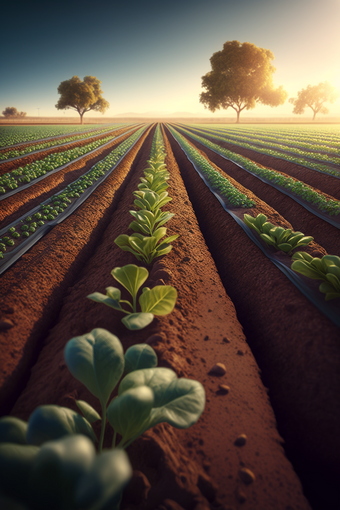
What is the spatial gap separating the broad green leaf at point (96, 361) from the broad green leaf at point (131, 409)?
205mm

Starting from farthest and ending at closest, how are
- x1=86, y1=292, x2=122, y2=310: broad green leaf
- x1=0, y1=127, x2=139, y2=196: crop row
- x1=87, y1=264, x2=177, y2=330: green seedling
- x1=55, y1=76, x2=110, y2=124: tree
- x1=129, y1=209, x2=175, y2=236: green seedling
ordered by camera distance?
1. x1=55, y1=76, x2=110, y2=124: tree
2. x1=0, y1=127, x2=139, y2=196: crop row
3. x1=129, y1=209, x2=175, y2=236: green seedling
4. x1=87, y1=264, x2=177, y2=330: green seedling
5. x1=86, y1=292, x2=122, y2=310: broad green leaf

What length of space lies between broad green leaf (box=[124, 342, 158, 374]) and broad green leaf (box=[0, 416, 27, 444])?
1.97 ft

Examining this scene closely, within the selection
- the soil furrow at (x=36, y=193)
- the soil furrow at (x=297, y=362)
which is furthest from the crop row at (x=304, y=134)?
the soil furrow at (x=297, y=362)

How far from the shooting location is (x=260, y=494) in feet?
4.17

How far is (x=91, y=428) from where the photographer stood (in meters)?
1.24

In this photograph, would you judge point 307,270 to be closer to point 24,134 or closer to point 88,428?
point 88,428

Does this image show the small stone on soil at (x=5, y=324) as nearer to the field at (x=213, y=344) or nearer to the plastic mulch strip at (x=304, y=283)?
the field at (x=213, y=344)

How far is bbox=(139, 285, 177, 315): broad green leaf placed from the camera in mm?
1951

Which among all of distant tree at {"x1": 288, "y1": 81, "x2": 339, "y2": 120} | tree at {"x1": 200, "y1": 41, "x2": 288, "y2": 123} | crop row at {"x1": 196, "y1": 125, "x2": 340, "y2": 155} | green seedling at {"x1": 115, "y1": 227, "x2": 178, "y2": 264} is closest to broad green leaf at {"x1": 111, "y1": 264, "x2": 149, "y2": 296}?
green seedling at {"x1": 115, "y1": 227, "x2": 178, "y2": 264}

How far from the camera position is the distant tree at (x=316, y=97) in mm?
56406

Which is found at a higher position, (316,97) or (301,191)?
(316,97)

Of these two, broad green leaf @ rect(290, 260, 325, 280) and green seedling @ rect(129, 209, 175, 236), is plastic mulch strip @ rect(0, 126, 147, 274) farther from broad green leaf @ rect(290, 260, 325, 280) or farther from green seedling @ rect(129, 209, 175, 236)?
broad green leaf @ rect(290, 260, 325, 280)

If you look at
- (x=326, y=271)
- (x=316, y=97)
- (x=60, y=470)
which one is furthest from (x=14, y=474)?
(x=316, y=97)

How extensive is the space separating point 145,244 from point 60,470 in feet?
7.21
